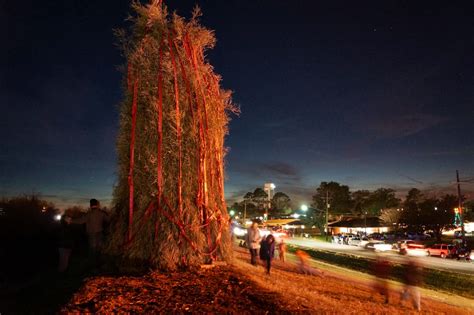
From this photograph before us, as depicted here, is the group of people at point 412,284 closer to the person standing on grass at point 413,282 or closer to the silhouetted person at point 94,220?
the person standing on grass at point 413,282

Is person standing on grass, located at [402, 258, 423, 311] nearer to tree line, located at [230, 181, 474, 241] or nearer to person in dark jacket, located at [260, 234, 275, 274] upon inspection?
person in dark jacket, located at [260, 234, 275, 274]

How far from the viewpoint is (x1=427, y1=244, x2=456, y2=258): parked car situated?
37.2m

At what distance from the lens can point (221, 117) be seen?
8273mm

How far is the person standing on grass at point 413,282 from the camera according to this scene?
33.6 ft

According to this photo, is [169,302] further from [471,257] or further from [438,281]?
[471,257]

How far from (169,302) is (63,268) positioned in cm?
445

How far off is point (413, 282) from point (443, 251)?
32.5m

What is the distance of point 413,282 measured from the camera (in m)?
10.3

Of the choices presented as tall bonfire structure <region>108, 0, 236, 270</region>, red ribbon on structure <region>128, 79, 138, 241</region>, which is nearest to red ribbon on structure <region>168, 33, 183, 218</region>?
tall bonfire structure <region>108, 0, 236, 270</region>

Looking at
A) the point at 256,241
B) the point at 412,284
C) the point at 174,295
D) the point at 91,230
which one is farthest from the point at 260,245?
the point at 174,295

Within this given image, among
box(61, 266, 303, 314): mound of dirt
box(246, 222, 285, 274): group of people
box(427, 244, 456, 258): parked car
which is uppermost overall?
box(246, 222, 285, 274): group of people

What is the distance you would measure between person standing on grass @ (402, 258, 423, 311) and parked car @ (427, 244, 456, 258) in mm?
31447

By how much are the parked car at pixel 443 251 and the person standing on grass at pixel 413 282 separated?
31447mm

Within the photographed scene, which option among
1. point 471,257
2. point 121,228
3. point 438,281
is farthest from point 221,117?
point 471,257
